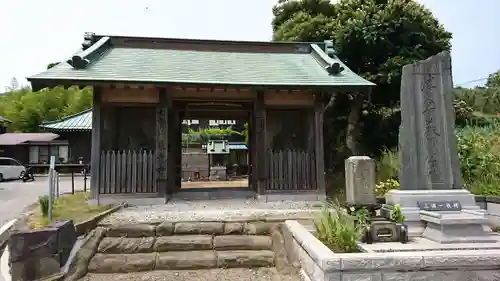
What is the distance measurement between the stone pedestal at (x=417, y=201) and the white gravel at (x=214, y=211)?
1671mm

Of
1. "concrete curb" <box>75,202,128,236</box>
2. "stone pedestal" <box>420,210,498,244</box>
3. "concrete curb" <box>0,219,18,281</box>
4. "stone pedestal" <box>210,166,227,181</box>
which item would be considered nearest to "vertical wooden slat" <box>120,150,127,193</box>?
"concrete curb" <box>75,202,128,236</box>

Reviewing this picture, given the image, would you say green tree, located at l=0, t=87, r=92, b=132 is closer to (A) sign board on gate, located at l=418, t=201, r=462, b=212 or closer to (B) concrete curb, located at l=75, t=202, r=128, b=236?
(B) concrete curb, located at l=75, t=202, r=128, b=236

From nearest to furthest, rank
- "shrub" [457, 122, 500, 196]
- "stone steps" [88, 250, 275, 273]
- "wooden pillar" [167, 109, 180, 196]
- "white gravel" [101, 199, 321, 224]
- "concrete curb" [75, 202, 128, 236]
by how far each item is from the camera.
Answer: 1. "stone steps" [88, 250, 275, 273]
2. "concrete curb" [75, 202, 128, 236]
3. "white gravel" [101, 199, 321, 224]
4. "shrub" [457, 122, 500, 196]
5. "wooden pillar" [167, 109, 180, 196]

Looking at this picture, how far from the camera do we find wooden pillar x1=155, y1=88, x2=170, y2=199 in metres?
8.46

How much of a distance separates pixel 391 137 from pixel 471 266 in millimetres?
8865

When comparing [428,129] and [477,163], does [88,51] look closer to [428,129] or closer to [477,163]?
[428,129]

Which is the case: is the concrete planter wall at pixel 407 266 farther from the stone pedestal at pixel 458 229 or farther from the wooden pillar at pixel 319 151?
the wooden pillar at pixel 319 151

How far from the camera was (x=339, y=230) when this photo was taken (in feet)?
14.7

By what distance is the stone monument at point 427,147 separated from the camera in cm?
544

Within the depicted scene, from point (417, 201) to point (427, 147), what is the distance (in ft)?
3.09

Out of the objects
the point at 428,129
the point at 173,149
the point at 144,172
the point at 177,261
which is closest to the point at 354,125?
the point at 173,149

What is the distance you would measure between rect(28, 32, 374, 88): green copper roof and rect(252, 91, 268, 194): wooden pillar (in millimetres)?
748

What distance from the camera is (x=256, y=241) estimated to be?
5621 millimetres

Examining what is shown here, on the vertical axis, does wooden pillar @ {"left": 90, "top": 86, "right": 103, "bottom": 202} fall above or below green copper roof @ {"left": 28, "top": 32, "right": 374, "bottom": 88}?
below
